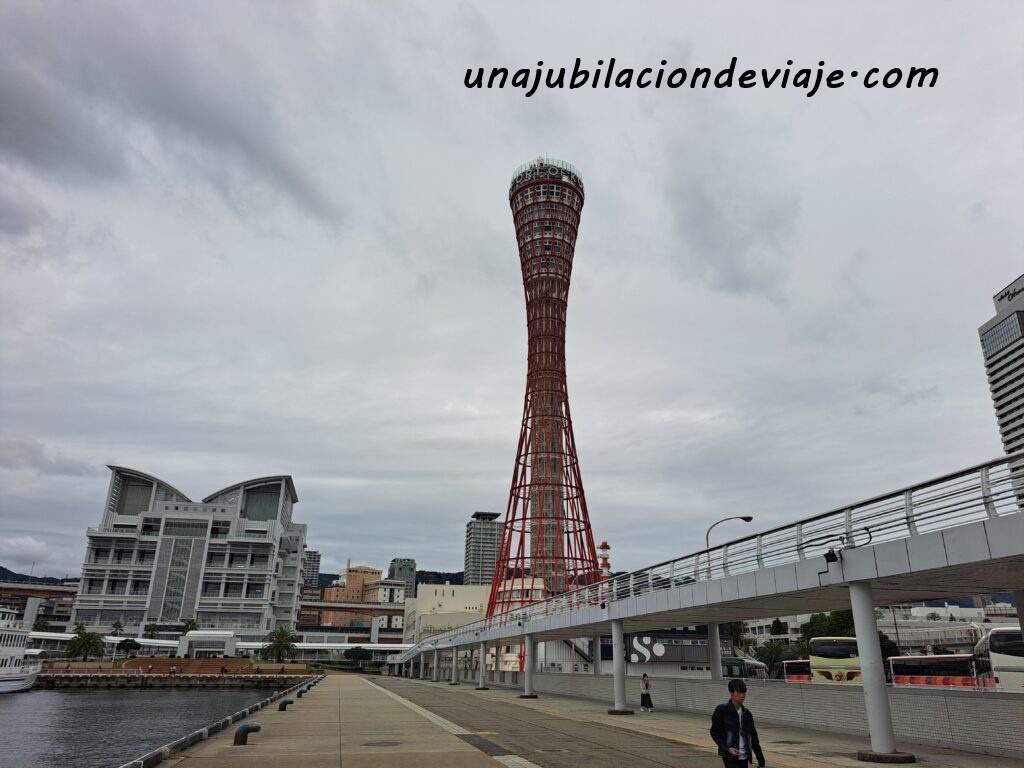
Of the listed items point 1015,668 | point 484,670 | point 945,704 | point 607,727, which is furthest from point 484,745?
point 484,670

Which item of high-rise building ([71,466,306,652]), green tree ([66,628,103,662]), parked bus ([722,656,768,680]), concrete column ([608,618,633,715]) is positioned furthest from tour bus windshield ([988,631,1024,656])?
high-rise building ([71,466,306,652])

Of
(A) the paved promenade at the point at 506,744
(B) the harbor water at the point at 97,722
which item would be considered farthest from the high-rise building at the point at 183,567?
(A) the paved promenade at the point at 506,744

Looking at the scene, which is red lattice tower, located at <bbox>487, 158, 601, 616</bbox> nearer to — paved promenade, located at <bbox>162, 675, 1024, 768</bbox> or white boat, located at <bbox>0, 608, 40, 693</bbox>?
paved promenade, located at <bbox>162, 675, 1024, 768</bbox>

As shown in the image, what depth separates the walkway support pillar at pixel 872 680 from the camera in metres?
12.9

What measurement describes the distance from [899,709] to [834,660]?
25300mm

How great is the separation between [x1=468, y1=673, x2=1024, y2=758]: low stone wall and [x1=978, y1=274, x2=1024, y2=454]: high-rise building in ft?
283

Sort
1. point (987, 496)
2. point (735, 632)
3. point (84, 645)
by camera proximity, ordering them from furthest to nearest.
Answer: point (735, 632)
point (84, 645)
point (987, 496)

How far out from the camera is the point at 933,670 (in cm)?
3147

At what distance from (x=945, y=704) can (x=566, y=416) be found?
119 ft

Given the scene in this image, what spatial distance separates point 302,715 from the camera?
22234 mm

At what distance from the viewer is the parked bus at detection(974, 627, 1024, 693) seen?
25.5 metres

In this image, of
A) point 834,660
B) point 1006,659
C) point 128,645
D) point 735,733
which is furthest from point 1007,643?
point 128,645

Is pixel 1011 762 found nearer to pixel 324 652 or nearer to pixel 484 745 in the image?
pixel 484 745

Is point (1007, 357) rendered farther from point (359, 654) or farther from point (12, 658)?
point (12, 658)
